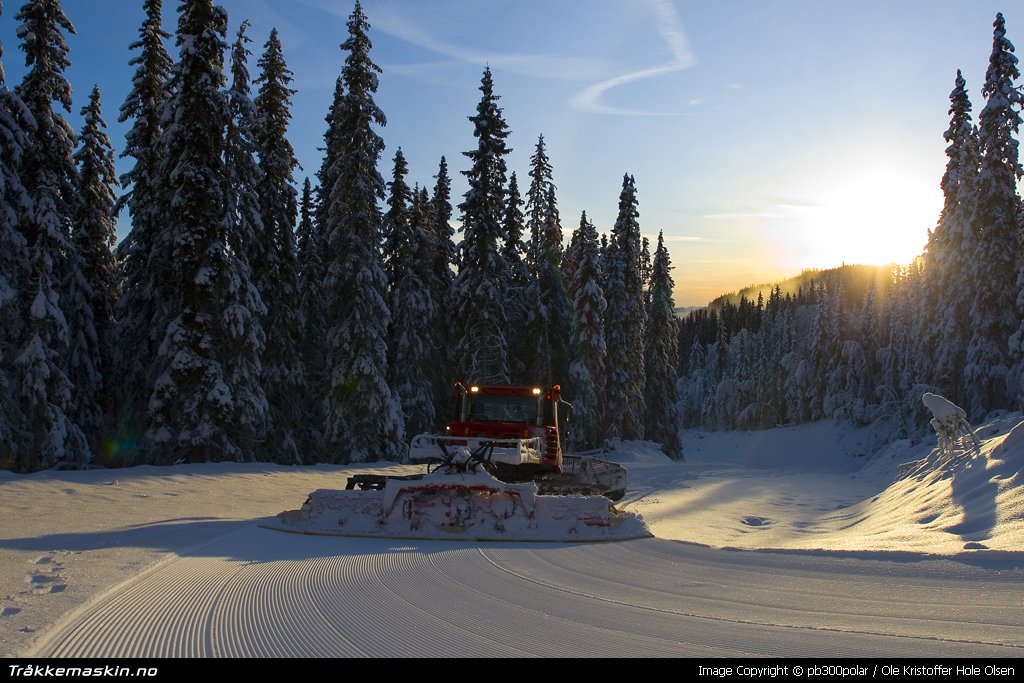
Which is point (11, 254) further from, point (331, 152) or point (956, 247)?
point (956, 247)

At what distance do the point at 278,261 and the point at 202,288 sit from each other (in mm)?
8413

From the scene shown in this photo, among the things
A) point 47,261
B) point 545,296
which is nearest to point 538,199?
point 545,296

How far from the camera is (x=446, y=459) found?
10.1 m

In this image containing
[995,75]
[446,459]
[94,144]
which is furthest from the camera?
[995,75]

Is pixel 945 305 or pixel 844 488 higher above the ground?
pixel 945 305

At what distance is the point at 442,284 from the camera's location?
138 feet

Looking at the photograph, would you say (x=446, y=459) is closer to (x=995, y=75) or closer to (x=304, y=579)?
(x=304, y=579)

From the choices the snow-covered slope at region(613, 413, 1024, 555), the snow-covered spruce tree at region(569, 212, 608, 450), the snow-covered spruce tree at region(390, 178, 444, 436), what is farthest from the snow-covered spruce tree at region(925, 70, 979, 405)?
the snow-covered spruce tree at region(390, 178, 444, 436)

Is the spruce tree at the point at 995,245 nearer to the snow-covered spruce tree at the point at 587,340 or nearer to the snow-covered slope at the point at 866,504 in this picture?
the snow-covered slope at the point at 866,504

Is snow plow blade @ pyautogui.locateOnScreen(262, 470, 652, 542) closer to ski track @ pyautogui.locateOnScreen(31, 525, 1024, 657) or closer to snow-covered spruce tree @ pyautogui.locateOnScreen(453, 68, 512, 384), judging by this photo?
ski track @ pyautogui.locateOnScreen(31, 525, 1024, 657)

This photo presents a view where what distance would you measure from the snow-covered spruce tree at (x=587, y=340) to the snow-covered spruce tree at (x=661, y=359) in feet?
37.7

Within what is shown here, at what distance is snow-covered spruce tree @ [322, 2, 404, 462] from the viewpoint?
2839 cm

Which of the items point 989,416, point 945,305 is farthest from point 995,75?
point 989,416

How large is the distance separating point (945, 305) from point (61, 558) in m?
38.7
